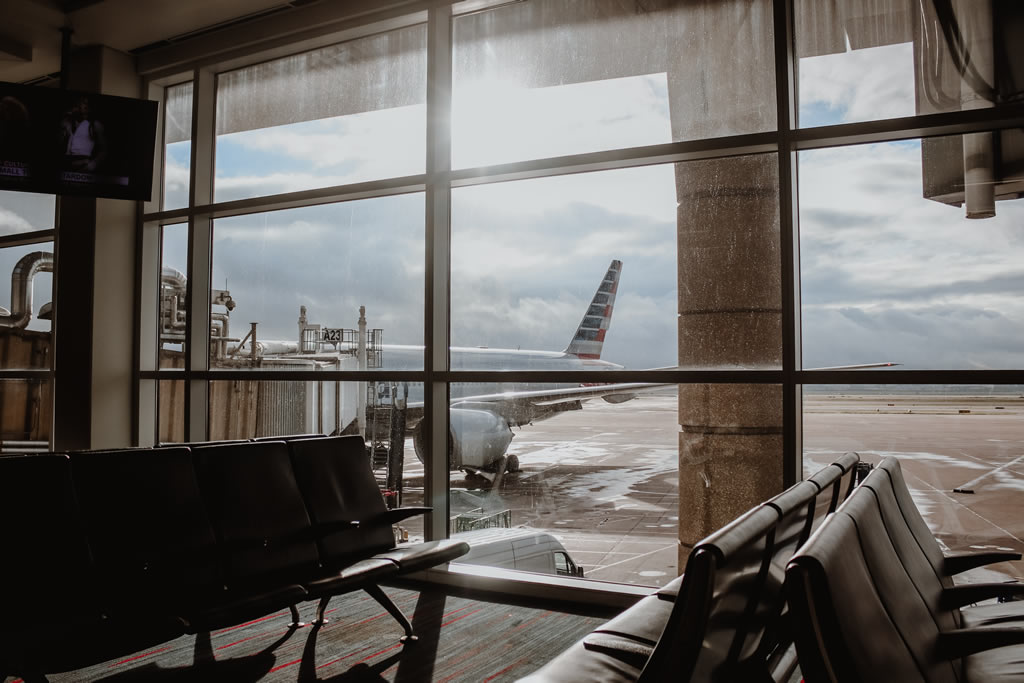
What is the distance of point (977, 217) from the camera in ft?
11.0

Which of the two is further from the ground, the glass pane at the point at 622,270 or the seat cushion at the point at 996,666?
the glass pane at the point at 622,270

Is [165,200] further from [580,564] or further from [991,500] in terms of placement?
[991,500]

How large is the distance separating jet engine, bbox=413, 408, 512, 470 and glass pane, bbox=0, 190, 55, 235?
167 inches

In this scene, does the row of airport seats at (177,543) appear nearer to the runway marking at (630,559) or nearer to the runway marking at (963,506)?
the runway marking at (630,559)

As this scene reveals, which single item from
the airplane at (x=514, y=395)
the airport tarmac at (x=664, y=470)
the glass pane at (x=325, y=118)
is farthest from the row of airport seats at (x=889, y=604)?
the glass pane at (x=325, y=118)

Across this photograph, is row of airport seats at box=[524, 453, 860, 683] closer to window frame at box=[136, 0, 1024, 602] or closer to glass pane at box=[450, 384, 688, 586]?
window frame at box=[136, 0, 1024, 602]

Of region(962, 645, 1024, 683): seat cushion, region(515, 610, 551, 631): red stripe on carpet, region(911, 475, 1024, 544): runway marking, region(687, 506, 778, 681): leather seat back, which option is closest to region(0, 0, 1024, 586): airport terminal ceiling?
region(911, 475, 1024, 544): runway marking

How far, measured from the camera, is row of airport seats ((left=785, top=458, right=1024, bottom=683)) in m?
1.12

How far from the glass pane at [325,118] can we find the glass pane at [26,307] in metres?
2.01

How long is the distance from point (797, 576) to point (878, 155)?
3.04m

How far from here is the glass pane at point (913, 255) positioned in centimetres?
330

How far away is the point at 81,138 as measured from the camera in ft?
15.8

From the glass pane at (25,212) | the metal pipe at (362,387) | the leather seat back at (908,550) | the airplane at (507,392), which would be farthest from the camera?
the glass pane at (25,212)

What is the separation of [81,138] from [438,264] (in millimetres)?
2564
